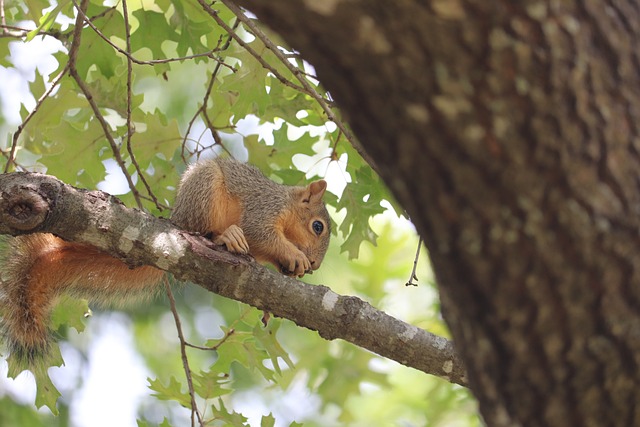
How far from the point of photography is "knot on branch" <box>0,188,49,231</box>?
2.51 meters

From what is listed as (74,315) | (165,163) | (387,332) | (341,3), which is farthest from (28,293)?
(341,3)

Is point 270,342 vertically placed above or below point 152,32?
below

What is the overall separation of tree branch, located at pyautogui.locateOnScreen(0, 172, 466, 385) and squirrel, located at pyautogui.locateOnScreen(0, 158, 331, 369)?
0.81ft

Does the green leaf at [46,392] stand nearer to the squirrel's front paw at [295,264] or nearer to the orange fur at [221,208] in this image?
the orange fur at [221,208]

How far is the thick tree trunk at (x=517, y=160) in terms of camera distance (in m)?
1.21

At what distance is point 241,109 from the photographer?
3.53 metres

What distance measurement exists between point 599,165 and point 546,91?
157mm

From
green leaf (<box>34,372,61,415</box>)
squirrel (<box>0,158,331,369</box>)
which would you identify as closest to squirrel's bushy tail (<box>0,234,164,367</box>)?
squirrel (<box>0,158,331,369</box>)

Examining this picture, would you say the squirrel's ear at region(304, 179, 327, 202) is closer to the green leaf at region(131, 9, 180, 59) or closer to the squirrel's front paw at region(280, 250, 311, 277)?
the squirrel's front paw at region(280, 250, 311, 277)

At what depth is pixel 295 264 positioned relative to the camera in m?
3.57

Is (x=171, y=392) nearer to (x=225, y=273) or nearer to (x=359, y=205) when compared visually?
(x=225, y=273)

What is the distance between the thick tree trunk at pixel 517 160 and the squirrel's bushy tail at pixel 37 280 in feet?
7.21

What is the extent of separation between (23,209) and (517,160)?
180 cm

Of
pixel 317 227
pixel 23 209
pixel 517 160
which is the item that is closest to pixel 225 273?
pixel 23 209
